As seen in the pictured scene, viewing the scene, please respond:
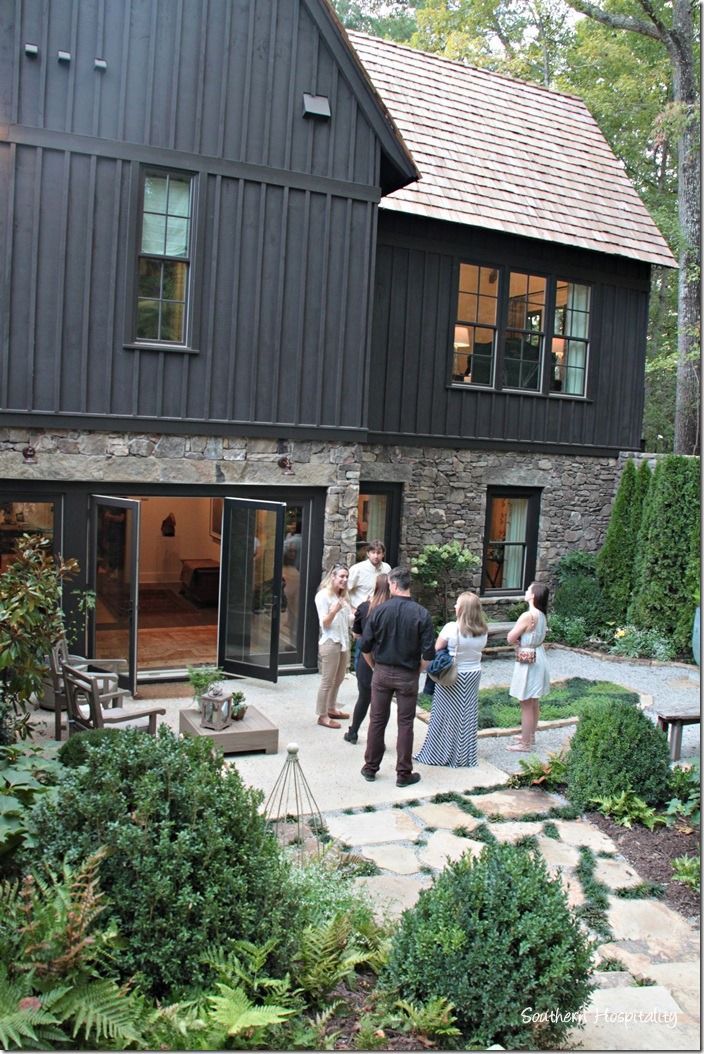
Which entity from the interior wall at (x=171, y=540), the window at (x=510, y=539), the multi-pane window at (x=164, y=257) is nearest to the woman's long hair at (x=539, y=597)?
the multi-pane window at (x=164, y=257)

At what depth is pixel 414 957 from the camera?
404 cm

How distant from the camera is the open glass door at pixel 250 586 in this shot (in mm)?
10008

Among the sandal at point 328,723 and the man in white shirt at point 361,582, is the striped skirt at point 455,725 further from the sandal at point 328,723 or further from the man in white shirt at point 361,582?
the man in white shirt at point 361,582

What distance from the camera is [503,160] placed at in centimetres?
1415

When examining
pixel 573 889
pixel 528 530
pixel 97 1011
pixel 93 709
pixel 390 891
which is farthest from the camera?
pixel 528 530

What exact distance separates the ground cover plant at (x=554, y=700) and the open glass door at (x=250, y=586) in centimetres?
182

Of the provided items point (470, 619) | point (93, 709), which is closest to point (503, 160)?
point (470, 619)

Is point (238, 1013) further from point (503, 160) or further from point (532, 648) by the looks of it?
point (503, 160)

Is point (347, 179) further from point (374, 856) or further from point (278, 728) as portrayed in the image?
point (374, 856)

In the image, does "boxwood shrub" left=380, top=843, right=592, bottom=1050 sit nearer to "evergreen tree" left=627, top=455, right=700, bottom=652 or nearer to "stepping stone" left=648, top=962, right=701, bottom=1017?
"stepping stone" left=648, top=962, right=701, bottom=1017

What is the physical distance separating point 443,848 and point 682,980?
70.5 inches

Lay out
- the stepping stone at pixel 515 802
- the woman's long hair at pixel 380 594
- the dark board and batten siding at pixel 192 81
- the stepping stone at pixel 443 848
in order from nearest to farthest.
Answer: the stepping stone at pixel 443 848
the stepping stone at pixel 515 802
the woman's long hair at pixel 380 594
the dark board and batten siding at pixel 192 81

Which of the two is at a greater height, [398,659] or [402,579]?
[402,579]

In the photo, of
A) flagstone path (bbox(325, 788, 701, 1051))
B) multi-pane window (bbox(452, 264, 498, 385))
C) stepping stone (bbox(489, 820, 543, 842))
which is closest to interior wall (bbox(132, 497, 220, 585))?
multi-pane window (bbox(452, 264, 498, 385))
